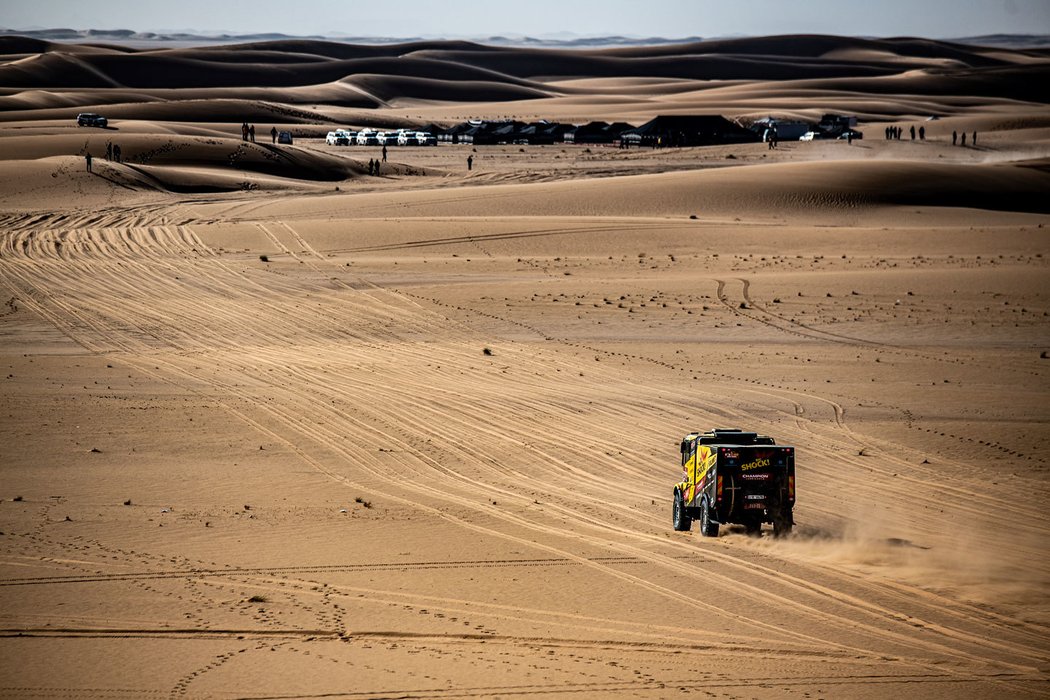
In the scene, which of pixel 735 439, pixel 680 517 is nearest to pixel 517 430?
pixel 680 517

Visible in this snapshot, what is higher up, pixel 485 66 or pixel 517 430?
pixel 485 66

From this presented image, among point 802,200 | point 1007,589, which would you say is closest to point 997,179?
point 802,200

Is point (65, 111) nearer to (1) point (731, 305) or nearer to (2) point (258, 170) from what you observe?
(2) point (258, 170)

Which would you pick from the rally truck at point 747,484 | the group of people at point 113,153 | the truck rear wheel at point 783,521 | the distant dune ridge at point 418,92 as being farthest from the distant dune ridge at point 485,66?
the truck rear wheel at point 783,521

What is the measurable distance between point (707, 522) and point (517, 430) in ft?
16.1

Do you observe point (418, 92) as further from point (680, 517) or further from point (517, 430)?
point (680, 517)

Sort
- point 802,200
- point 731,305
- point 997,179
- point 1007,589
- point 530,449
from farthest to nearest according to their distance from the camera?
point 997,179 → point 802,200 → point 731,305 → point 530,449 → point 1007,589

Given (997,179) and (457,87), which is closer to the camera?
(997,179)

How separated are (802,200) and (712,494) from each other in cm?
3004

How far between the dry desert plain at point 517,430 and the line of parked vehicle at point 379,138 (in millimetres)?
24273

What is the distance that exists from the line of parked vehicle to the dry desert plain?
79.6ft

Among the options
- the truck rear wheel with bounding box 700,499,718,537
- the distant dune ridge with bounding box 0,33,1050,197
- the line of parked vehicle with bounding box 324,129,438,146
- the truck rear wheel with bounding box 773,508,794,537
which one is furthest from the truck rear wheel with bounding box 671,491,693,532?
the line of parked vehicle with bounding box 324,129,438,146

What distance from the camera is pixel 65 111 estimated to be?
256 ft

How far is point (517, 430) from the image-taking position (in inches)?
663
